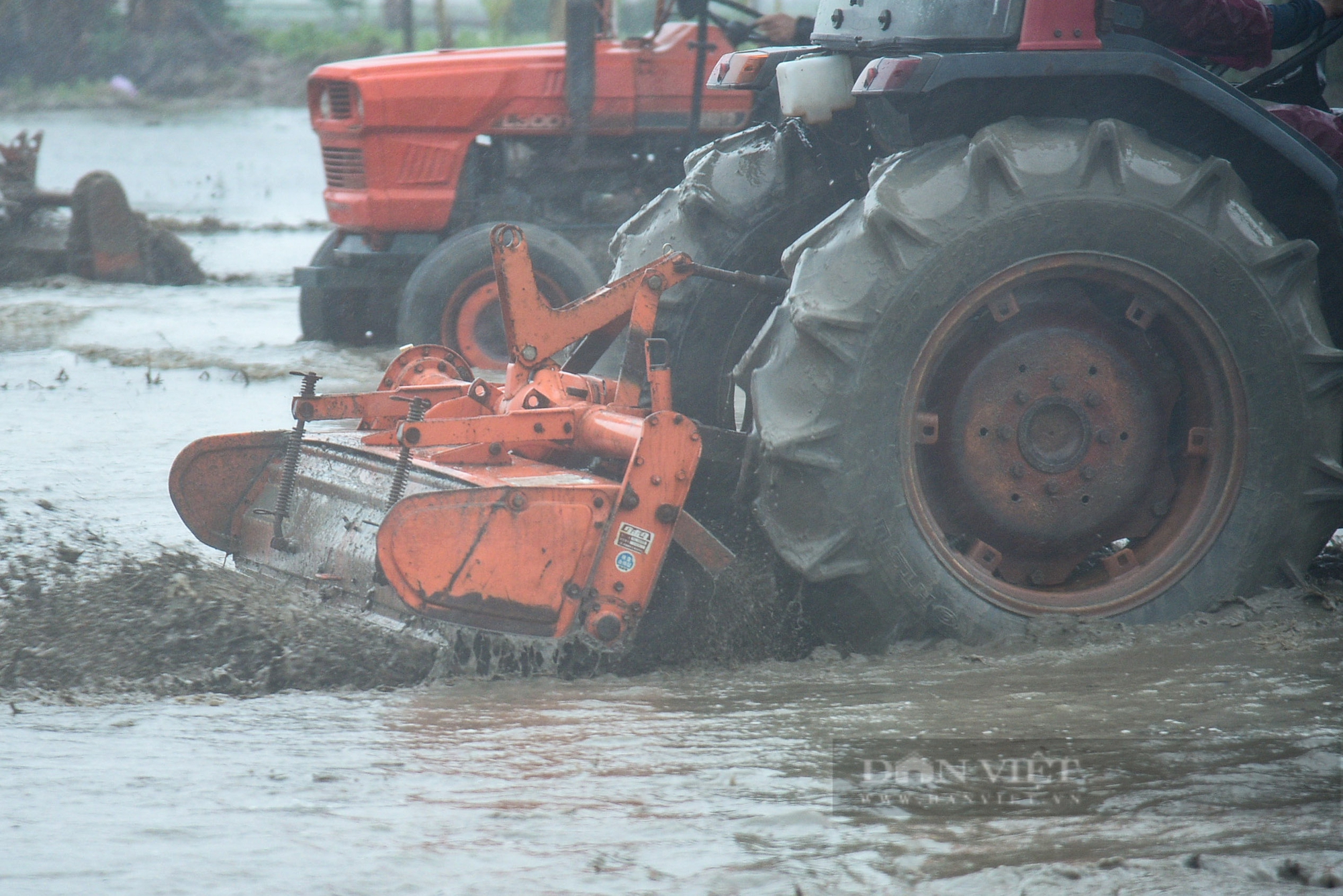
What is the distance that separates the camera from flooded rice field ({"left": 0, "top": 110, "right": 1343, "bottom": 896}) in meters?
2.32

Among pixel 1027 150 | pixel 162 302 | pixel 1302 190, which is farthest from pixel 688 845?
pixel 162 302

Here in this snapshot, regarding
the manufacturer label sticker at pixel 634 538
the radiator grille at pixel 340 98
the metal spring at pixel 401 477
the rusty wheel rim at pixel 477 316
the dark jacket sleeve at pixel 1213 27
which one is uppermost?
the radiator grille at pixel 340 98

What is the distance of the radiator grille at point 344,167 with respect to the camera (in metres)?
7.95

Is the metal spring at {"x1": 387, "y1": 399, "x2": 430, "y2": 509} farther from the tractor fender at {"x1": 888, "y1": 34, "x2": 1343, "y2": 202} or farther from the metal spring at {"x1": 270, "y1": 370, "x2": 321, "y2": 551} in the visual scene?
the tractor fender at {"x1": 888, "y1": 34, "x2": 1343, "y2": 202}

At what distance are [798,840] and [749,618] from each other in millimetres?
1162

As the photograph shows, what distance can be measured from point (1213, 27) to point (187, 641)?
3.04 metres

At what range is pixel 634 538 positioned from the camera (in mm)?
3404

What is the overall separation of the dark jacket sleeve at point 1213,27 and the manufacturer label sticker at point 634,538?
189 cm

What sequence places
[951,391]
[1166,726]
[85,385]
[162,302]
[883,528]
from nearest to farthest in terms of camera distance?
[1166,726] → [883,528] → [951,391] → [85,385] → [162,302]

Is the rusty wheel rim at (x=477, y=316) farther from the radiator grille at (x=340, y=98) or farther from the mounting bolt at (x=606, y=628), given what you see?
the mounting bolt at (x=606, y=628)

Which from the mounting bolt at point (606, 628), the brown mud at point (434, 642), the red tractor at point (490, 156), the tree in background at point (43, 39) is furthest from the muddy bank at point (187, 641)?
the tree in background at point (43, 39)

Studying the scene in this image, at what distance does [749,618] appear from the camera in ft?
11.7

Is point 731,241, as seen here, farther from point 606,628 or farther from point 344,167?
point 344,167

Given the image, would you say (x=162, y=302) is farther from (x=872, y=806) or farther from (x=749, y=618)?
(x=872, y=806)
